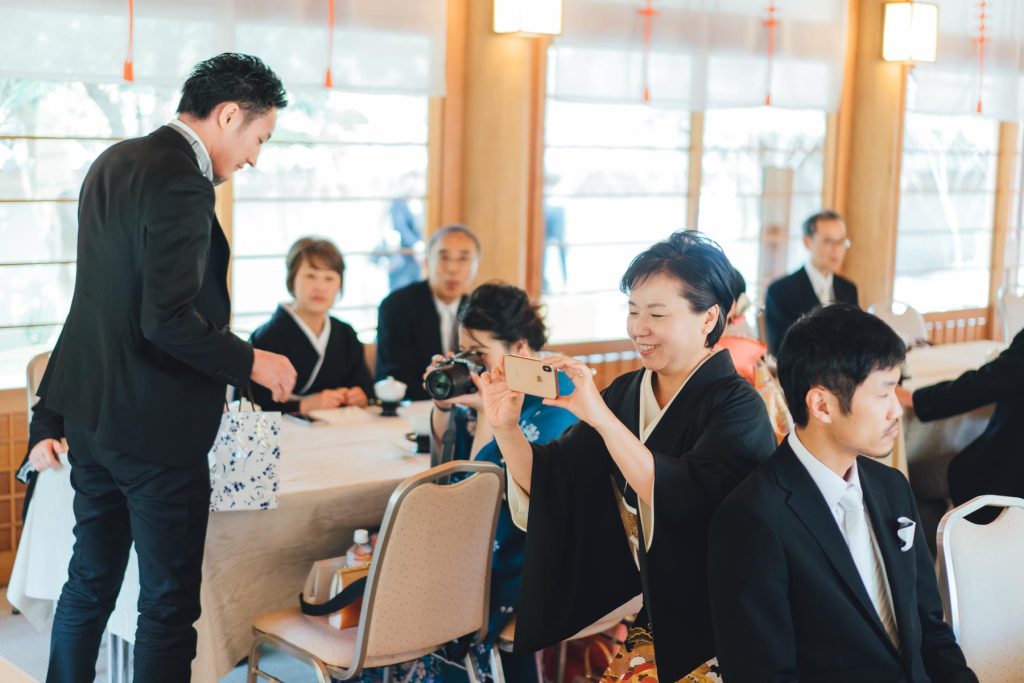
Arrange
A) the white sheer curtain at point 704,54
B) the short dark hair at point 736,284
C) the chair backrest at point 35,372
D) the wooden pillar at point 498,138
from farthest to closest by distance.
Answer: the white sheer curtain at point 704,54 → the wooden pillar at point 498,138 → the chair backrest at point 35,372 → the short dark hair at point 736,284

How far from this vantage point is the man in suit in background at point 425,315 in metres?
4.04

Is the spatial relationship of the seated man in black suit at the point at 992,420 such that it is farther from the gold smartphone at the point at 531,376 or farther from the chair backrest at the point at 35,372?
the chair backrest at the point at 35,372

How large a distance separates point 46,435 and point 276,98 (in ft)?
2.82

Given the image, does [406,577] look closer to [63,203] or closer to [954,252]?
[63,203]

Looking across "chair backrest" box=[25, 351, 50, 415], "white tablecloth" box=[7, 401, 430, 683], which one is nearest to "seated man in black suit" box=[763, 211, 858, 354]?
"white tablecloth" box=[7, 401, 430, 683]

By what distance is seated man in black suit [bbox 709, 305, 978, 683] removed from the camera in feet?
5.46

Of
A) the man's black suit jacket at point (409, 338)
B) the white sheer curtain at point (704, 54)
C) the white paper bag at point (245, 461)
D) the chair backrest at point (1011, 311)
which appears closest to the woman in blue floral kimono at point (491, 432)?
the white paper bag at point (245, 461)

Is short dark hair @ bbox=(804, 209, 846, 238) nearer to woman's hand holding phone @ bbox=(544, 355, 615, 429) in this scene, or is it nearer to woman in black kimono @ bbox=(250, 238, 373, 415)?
woman in black kimono @ bbox=(250, 238, 373, 415)

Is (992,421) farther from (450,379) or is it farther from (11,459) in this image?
(11,459)

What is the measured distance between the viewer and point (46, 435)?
98.2 inches

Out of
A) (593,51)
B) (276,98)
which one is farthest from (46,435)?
(593,51)

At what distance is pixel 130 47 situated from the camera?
3.66 meters

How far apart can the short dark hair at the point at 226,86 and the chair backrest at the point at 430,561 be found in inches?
31.8

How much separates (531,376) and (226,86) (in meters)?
0.94
